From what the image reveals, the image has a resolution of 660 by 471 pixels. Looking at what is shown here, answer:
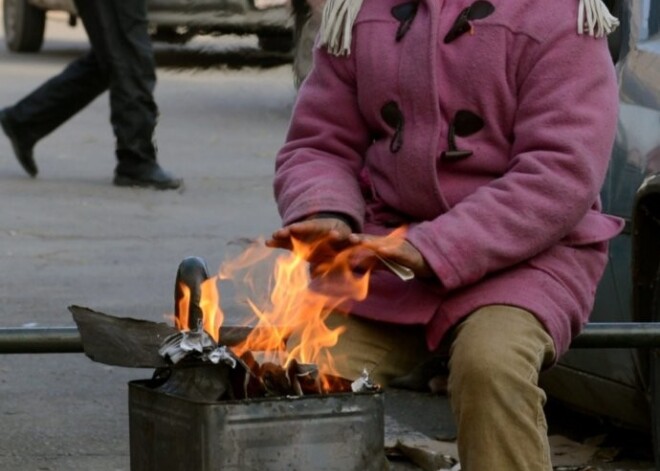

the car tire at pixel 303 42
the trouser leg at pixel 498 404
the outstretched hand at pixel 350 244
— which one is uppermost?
the outstretched hand at pixel 350 244

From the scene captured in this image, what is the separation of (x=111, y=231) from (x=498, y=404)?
19.3 ft

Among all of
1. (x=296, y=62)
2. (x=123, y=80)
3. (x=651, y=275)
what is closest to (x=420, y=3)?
(x=651, y=275)

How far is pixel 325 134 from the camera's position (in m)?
3.72

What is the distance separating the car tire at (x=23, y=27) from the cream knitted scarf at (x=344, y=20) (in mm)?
13705

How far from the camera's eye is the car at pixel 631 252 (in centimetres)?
478

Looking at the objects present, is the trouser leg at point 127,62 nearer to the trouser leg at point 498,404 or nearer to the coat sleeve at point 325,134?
the coat sleeve at point 325,134

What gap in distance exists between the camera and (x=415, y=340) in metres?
3.62

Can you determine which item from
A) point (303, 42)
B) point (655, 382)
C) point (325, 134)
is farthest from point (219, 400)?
point (303, 42)

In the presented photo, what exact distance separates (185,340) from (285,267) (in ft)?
1.32

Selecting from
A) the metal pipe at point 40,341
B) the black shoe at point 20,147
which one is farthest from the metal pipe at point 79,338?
the black shoe at point 20,147

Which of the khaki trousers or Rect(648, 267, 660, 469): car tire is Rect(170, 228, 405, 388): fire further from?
Rect(648, 267, 660, 469): car tire

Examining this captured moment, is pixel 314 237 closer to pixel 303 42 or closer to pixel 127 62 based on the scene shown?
pixel 127 62

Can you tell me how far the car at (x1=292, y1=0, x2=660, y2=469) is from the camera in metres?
4.78

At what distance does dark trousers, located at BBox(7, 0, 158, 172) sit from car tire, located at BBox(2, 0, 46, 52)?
7.09 m
